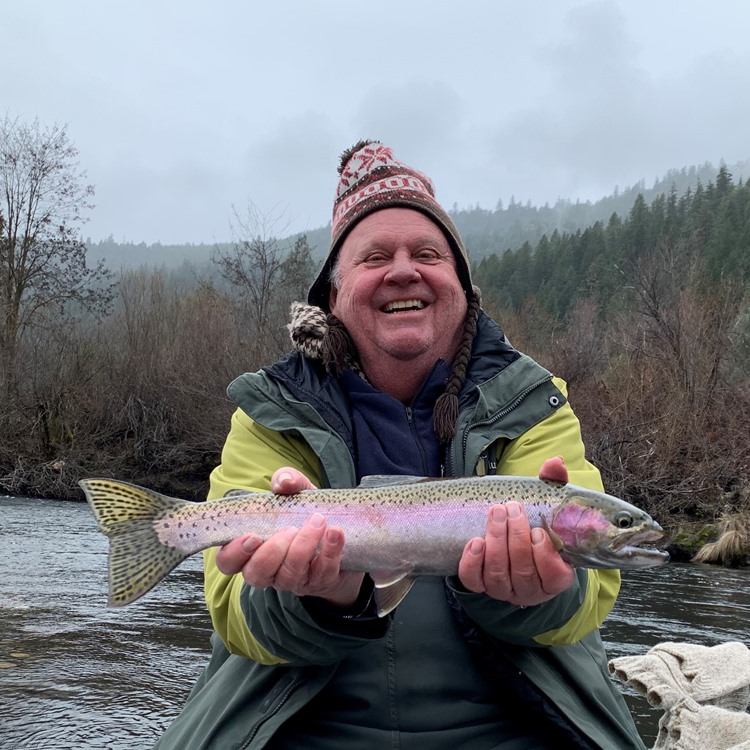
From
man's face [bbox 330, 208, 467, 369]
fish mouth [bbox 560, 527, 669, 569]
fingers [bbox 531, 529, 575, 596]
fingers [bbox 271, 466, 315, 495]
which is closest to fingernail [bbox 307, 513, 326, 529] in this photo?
fingers [bbox 271, 466, 315, 495]

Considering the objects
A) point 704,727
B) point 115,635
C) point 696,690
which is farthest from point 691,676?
point 115,635

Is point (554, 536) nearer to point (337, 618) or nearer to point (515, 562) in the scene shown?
point (515, 562)

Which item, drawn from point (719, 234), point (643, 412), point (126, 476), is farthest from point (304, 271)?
point (719, 234)

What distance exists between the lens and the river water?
18.3ft

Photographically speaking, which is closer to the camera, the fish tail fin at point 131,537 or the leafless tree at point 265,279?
the fish tail fin at point 131,537

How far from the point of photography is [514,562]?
8.18 ft

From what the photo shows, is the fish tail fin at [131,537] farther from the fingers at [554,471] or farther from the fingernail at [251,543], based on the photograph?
the fingers at [554,471]

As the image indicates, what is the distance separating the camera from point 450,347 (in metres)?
A: 3.64

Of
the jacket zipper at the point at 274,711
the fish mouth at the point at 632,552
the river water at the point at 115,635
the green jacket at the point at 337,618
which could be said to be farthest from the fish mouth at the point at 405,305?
the river water at the point at 115,635

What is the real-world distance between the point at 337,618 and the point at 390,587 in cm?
20

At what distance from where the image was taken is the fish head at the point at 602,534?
2.54 meters

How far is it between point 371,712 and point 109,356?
30473 millimetres

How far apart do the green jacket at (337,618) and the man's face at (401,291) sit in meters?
0.23

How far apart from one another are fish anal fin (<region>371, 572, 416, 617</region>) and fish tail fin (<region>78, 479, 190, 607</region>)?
0.69m
